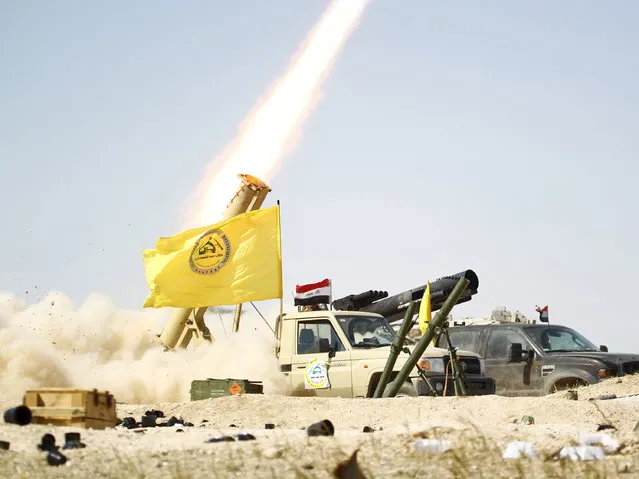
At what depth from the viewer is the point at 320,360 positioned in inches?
689

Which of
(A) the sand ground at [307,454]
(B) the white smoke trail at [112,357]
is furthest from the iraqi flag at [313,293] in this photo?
(A) the sand ground at [307,454]

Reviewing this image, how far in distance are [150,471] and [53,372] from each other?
14.5 m

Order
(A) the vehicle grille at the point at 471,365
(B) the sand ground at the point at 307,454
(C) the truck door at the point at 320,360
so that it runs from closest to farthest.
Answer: (B) the sand ground at the point at 307,454 → (C) the truck door at the point at 320,360 → (A) the vehicle grille at the point at 471,365

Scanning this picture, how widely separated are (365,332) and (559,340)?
419 cm

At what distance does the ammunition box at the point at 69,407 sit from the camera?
10883 mm

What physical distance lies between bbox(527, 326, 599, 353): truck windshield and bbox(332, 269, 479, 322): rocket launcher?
5.06ft

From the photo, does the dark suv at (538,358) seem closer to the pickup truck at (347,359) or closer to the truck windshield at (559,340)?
the truck windshield at (559,340)

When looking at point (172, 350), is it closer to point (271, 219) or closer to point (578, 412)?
point (271, 219)

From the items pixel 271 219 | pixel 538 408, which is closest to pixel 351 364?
pixel 538 408

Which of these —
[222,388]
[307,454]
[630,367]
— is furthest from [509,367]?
[307,454]

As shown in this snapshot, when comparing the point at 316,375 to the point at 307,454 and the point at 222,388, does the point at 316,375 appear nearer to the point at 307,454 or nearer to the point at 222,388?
the point at 222,388

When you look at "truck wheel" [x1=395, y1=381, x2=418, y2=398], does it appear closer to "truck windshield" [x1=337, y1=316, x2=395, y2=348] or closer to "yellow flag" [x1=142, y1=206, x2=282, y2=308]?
"truck windshield" [x1=337, y1=316, x2=395, y2=348]

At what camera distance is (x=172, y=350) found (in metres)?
22.7

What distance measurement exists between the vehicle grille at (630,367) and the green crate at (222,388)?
671cm
